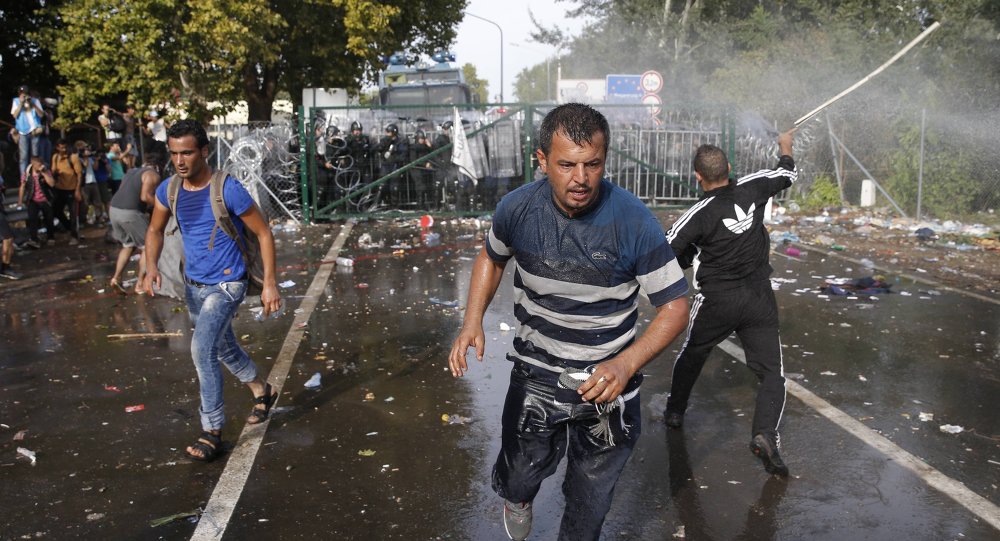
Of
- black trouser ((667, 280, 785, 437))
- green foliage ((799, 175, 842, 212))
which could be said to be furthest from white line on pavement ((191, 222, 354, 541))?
green foliage ((799, 175, 842, 212))

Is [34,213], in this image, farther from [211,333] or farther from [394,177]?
[211,333]

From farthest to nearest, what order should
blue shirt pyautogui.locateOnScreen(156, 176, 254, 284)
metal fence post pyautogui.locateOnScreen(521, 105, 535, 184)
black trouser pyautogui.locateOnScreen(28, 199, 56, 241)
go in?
metal fence post pyautogui.locateOnScreen(521, 105, 535, 184) → black trouser pyautogui.locateOnScreen(28, 199, 56, 241) → blue shirt pyautogui.locateOnScreen(156, 176, 254, 284)

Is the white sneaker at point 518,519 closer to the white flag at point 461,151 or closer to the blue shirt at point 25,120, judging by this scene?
the white flag at point 461,151

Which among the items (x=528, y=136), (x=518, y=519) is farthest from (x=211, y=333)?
(x=528, y=136)

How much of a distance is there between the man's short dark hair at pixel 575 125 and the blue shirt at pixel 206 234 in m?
2.45

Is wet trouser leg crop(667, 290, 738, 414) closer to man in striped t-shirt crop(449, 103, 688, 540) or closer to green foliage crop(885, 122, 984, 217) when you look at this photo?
man in striped t-shirt crop(449, 103, 688, 540)

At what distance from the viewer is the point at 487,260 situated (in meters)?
3.24

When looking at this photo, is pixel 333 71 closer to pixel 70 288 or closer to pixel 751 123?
pixel 751 123

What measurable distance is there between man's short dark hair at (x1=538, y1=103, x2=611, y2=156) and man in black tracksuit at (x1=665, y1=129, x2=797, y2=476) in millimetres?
1820

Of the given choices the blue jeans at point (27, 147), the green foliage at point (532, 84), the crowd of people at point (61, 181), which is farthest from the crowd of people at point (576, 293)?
the green foliage at point (532, 84)

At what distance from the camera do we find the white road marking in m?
4.01

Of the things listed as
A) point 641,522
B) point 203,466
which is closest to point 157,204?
point 203,466

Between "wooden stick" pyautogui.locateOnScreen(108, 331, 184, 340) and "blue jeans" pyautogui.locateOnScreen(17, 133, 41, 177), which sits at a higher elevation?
"blue jeans" pyautogui.locateOnScreen(17, 133, 41, 177)

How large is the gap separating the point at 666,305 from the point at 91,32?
1858 cm
